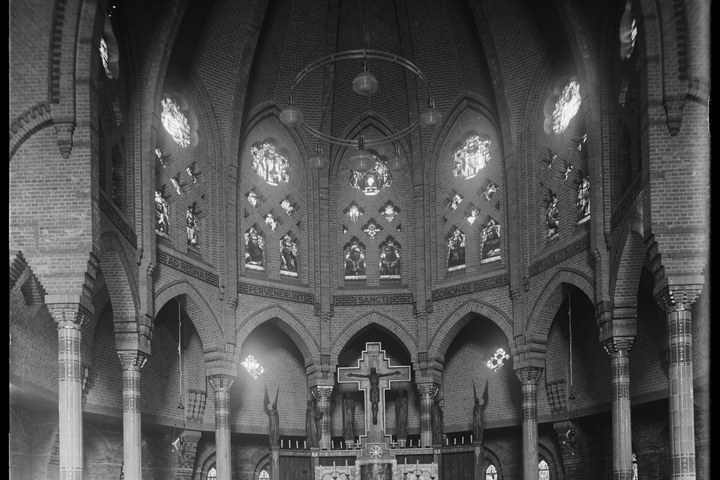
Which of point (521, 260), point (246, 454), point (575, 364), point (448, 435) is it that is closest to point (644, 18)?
point (521, 260)

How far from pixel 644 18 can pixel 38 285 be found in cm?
1204

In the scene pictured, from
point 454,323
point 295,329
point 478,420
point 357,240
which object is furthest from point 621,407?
point 357,240

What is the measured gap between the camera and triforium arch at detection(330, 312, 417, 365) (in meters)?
27.5

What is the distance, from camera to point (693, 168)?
17.2 metres

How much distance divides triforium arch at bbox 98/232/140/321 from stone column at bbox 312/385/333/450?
24.4 ft

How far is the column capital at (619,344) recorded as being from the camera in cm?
2077

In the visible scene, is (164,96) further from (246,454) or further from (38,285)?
(246,454)

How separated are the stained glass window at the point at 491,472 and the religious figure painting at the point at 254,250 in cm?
855

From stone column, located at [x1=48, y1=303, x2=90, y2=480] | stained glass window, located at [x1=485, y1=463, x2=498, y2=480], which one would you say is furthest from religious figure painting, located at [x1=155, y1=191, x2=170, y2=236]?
stained glass window, located at [x1=485, y1=463, x2=498, y2=480]

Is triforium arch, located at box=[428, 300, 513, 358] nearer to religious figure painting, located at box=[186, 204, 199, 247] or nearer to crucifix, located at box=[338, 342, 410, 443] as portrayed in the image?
crucifix, located at box=[338, 342, 410, 443]

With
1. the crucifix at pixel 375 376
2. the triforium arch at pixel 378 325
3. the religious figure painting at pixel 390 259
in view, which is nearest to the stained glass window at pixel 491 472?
the triforium arch at pixel 378 325

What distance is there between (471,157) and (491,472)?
8962mm

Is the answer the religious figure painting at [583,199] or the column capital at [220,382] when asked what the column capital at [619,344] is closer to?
the religious figure painting at [583,199]

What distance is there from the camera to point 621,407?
20766 millimetres
